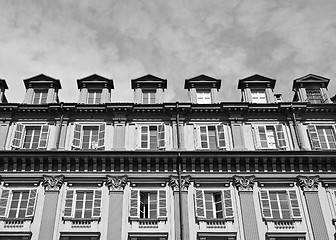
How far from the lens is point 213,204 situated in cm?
2586

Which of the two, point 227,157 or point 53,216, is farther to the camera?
point 227,157

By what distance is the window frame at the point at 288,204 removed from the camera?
987 inches

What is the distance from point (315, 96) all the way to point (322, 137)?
366cm

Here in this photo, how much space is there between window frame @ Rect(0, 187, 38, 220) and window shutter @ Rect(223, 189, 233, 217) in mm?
10854

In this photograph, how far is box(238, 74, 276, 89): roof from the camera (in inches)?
1241

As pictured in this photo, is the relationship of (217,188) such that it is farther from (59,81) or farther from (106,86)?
(59,81)

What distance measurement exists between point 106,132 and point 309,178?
13.0 m

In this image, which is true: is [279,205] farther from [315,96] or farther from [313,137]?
[315,96]

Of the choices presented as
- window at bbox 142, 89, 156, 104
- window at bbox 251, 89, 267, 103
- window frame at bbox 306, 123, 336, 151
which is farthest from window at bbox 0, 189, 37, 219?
window frame at bbox 306, 123, 336, 151

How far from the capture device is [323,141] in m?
28.9

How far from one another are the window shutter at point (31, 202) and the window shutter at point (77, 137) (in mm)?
3877

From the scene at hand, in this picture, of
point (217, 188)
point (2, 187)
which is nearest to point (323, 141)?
point (217, 188)

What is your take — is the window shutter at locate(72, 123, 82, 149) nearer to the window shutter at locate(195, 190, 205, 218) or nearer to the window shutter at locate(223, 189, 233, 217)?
the window shutter at locate(195, 190, 205, 218)

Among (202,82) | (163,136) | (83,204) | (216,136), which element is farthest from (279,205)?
(83,204)
